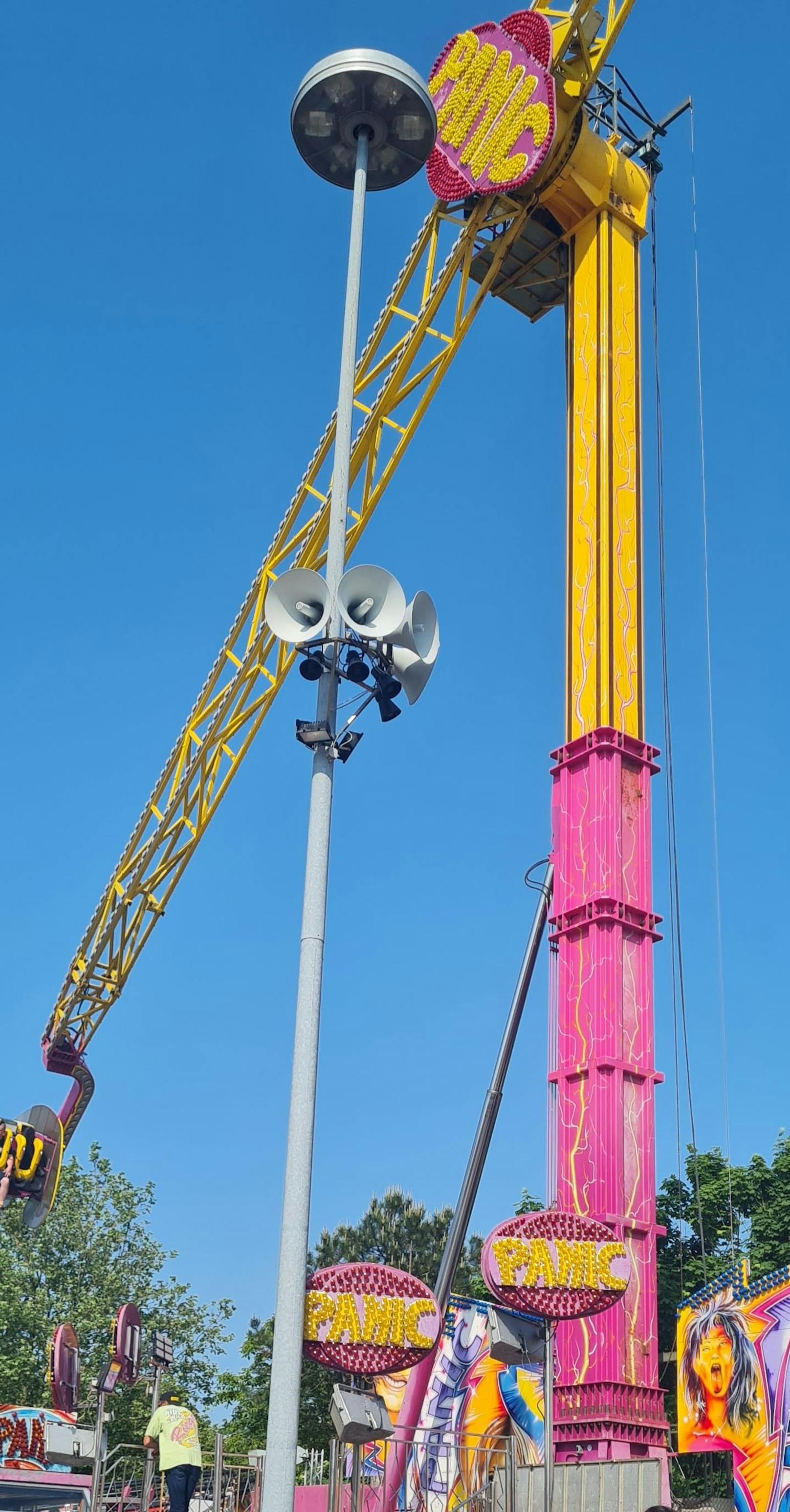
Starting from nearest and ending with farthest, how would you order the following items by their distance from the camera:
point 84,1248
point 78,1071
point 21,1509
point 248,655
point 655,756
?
point 21,1509
point 655,756
point 248,655
point 78,1071
point 84,1248

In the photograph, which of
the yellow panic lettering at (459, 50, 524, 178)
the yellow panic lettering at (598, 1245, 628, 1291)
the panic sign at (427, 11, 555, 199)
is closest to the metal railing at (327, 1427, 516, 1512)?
the yellow panic lettering at (598, 1245, 628, 1291)

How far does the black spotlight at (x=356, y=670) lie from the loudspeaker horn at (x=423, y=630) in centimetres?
41

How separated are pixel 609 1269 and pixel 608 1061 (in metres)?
7.13

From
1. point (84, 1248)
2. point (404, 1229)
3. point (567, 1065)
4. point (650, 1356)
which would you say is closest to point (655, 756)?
point (567, 1065)

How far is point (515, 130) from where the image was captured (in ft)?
93.7

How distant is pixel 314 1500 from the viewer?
29.8 meters

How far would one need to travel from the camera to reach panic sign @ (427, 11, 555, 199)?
28141 mm

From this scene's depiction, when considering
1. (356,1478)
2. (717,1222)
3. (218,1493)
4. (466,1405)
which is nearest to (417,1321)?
(356,1478)

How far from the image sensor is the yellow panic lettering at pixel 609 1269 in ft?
55.9

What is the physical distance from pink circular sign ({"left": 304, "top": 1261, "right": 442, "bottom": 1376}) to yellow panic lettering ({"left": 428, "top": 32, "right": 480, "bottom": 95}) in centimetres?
2305

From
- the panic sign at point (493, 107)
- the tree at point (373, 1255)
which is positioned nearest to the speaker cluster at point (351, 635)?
the panic sign at point (493, 107)

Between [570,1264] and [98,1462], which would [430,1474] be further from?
[570,1264]

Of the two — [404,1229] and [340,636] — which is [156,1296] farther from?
[340,636]

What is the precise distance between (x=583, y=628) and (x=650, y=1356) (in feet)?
38.4
